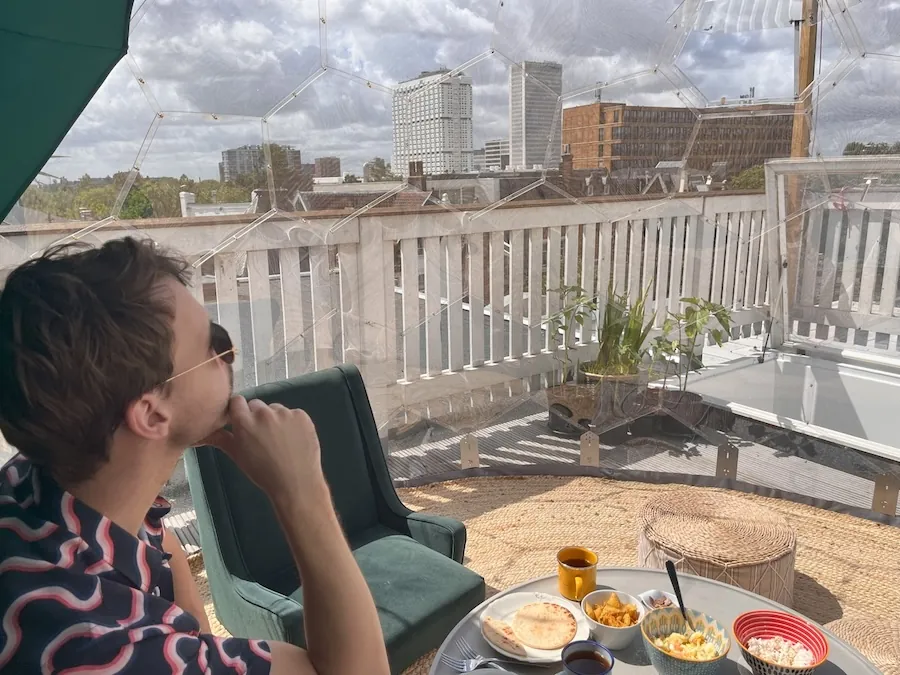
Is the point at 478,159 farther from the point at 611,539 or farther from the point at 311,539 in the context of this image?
the point at 311,539

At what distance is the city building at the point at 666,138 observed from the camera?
2631mm

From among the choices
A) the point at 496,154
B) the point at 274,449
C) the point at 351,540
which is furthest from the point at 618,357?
the point at 274,449

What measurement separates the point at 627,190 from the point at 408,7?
119 cm

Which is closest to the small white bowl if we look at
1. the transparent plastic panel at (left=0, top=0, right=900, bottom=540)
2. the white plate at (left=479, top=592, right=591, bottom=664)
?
the white plate at (left=479, top=592, right=591, bottom=664)

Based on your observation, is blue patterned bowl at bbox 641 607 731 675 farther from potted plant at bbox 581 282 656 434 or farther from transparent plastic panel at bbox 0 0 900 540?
potted plant at bbox 581 282 656 434

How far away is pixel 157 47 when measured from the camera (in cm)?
210

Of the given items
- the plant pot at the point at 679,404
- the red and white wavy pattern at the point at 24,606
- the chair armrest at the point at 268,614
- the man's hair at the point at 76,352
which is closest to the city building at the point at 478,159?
the plant pot at the point at 679,404

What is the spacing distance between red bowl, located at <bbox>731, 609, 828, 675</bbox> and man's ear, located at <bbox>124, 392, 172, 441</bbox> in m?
1.10

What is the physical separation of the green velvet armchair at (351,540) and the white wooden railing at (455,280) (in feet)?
2.15

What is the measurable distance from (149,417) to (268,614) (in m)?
0.98

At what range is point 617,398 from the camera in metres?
3.13

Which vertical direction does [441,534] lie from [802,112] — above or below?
below

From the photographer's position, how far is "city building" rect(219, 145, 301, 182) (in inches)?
90.4

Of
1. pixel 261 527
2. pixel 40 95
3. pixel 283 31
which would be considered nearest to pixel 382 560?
pixel 261 527
